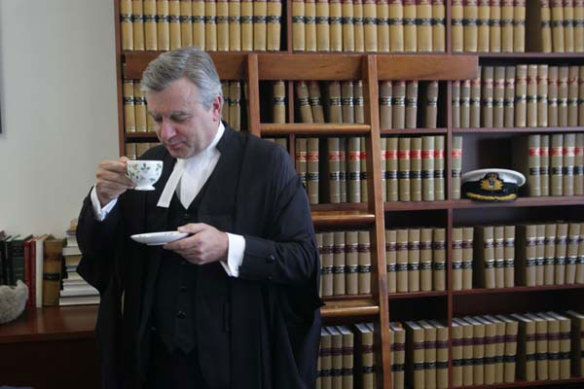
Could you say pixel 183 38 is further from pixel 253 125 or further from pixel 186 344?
pixel 186 344

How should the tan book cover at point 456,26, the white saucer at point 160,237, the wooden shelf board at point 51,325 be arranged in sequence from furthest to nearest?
the tan book cover at point 456,26
the wooden shelf board at point 51,325
the white saucer at point 160,237

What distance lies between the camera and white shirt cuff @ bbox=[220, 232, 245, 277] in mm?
1203

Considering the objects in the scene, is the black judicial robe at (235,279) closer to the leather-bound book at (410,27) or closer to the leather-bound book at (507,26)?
the leather-bound book at (410,27)

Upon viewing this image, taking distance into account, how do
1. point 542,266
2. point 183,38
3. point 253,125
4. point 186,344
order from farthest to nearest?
point 542,266 → point 183,38 → point 253,125 → point 186,344

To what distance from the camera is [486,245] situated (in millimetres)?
2203

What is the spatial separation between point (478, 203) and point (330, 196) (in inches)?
23.5

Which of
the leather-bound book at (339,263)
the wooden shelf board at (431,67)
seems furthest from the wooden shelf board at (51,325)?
the wooden shelf board at (431,67)

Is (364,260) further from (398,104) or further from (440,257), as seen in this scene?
(398,104)

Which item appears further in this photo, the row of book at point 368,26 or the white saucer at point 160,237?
the row of book at point 368,26

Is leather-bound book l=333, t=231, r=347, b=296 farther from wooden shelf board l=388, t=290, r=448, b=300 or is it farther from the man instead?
the man

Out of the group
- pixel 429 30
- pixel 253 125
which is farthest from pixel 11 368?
pixel 429 30

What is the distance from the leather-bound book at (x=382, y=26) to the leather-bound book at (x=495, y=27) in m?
0.43

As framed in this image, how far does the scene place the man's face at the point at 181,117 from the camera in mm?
1216

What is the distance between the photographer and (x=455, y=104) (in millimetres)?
2145
